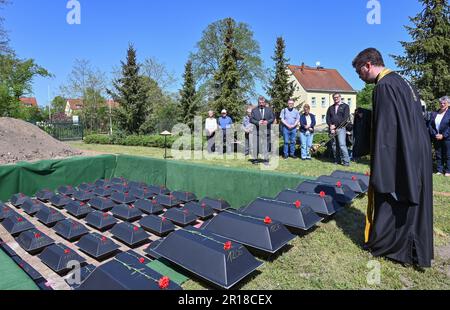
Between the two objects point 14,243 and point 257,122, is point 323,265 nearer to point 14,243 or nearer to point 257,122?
point 14,243

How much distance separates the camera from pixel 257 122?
8875mm

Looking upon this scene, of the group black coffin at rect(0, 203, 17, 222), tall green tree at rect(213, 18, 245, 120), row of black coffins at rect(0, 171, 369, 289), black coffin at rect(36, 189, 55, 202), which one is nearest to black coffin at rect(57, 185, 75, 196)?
row of black coffins at rect(0, 171, 369, 289)

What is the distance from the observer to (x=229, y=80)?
21.2m

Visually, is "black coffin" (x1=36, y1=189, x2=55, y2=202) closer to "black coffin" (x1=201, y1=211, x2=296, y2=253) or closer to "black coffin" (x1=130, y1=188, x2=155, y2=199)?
"black coffin" (x1=130, y1=188, x2=155, y2=199)

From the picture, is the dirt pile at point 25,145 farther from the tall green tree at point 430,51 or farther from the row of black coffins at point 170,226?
the tall green tree at point 430,51

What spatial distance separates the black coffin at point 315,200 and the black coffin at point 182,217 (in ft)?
6.53

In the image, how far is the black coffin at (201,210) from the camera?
5781 millimetres

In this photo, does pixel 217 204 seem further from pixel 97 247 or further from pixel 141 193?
pixel 97 247

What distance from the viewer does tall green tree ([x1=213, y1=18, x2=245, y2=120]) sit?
69.2 feet

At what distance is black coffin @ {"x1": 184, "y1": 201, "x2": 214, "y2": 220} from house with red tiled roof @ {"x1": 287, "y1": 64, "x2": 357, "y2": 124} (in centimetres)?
3448

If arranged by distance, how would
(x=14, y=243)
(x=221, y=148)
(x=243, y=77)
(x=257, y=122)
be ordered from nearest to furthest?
(x=14, y=243)
(x=257, y=122)
(x=221, y=148)
(x=243, y=77)
